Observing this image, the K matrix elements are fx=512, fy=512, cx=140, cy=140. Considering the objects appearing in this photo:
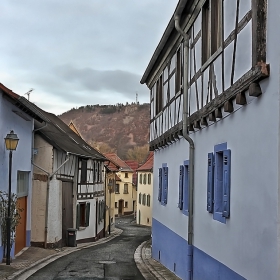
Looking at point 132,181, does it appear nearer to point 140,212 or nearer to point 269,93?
point 140,212

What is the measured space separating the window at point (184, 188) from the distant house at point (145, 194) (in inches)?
1518

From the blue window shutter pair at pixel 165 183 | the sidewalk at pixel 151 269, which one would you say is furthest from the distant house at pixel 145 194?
the blue window shutter pair at pixel 165 183

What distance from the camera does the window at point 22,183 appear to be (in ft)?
59.6

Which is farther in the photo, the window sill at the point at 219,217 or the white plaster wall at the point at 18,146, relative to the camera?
the white plaster wall at the point at 18,146

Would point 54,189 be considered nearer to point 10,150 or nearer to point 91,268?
point 91,268

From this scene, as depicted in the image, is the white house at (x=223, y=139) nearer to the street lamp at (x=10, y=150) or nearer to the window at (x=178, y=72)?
the window at (x=178, y=72)

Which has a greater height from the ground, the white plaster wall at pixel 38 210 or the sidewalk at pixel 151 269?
the white plaster wall at pixel 38 210

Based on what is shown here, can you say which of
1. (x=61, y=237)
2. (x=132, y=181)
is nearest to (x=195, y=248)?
(x=61, y=237)

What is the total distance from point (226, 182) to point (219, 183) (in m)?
0.78

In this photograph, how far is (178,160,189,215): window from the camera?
13028 mm

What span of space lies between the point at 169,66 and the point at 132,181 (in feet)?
193

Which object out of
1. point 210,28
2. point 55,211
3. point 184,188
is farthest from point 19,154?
point 210,28

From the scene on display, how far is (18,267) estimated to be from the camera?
15.0 metres

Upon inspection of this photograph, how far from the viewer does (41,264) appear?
1662cm
